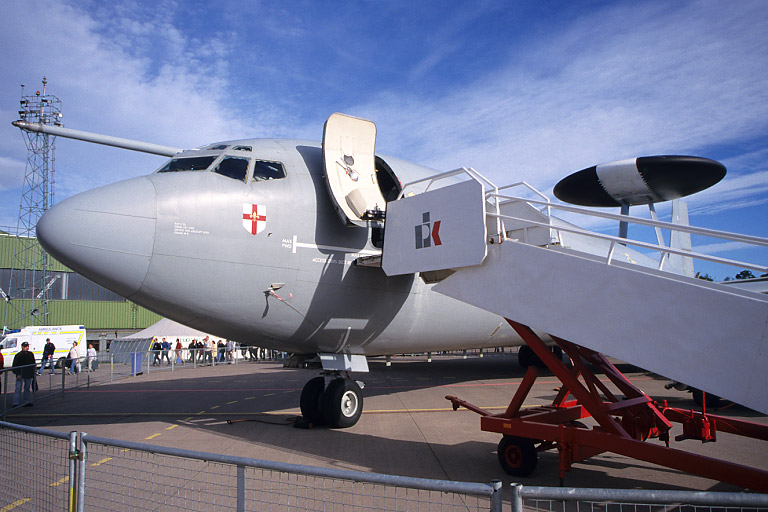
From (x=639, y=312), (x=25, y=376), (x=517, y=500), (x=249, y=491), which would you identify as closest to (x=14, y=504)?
(x=249, y=491)

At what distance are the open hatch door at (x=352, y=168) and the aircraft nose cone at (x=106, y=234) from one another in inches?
118

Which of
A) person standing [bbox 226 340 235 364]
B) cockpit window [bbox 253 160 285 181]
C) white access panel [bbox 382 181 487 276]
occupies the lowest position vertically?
person standing [bbox 226 340 235 364]

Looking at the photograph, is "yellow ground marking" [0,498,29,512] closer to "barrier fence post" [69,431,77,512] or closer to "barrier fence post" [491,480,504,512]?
"barrier fence post" [69,431,77,512]

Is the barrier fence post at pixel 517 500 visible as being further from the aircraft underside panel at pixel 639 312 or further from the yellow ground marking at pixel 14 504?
the yellow ground marking at pixel 14 504

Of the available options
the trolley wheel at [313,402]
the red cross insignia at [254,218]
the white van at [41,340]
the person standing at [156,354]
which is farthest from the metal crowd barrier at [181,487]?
the white van at [41,340]

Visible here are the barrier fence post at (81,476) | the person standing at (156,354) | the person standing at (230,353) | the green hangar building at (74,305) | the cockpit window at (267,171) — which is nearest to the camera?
the barrier fence post at (81,476)

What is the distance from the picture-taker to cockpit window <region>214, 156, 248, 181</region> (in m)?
8.76

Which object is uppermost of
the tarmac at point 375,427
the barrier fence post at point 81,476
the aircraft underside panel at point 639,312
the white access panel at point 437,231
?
the white access panel at point 437,231

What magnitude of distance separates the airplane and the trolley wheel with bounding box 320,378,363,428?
0.9 inches

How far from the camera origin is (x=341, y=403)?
10.1 meters

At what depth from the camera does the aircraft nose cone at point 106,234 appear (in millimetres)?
7465

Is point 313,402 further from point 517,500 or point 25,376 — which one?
point 25,376

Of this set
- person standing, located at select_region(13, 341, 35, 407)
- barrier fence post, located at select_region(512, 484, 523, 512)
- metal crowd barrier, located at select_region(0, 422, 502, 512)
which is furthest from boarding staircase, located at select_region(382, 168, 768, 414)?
person standing, located at select_region(13, 341, 35, 407)

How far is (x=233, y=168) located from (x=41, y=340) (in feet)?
99.9
